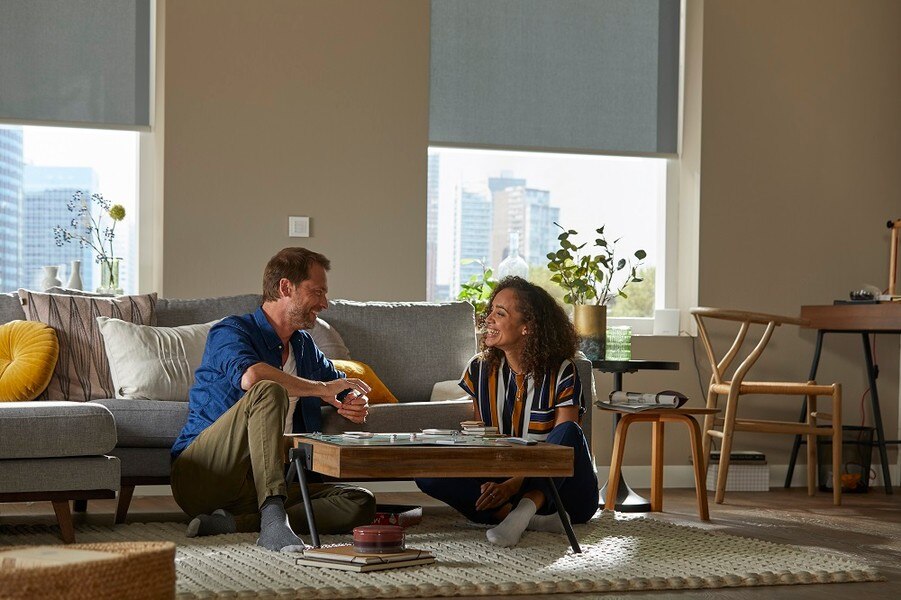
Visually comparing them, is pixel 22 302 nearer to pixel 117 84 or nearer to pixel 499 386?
pixel 117 84

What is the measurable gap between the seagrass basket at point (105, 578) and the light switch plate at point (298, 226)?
3411 mm

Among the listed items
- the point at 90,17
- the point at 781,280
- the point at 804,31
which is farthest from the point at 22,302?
the point at 804,31

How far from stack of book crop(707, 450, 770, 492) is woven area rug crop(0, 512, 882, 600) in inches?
64.0

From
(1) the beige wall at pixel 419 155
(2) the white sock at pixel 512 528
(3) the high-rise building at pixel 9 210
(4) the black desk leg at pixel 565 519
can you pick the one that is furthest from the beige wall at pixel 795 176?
(3) the high-rise building at pixel 9 210

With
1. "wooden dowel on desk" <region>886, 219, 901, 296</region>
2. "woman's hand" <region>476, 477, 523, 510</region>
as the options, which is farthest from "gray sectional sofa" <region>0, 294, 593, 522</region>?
"wooden dowel on desk" <region>886, 219, 901, 296</region>

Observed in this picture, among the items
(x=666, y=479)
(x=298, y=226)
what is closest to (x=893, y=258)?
(x=666, y=479)

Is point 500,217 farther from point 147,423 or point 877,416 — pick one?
point 147,423

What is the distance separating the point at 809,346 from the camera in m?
6.23

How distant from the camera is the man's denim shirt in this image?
146 inches

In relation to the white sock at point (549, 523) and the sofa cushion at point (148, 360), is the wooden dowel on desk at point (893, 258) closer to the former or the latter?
the white sock at point (549, 523)

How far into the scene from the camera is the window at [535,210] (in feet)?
19.5

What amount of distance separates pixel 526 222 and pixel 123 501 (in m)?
2.69

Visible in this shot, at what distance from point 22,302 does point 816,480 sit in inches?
153

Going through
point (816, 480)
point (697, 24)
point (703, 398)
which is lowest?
point (816, 480)
